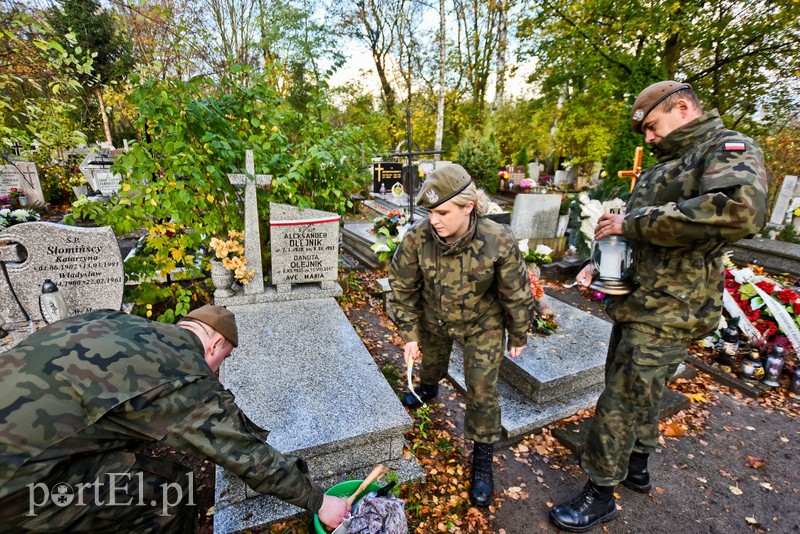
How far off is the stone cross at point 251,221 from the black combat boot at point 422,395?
7.43 feet

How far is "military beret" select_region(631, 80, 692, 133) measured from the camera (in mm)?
1888

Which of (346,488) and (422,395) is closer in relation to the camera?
(346,488)

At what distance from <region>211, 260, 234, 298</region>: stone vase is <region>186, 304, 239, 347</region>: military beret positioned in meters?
2.75

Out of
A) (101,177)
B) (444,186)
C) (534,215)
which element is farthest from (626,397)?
(101,177)

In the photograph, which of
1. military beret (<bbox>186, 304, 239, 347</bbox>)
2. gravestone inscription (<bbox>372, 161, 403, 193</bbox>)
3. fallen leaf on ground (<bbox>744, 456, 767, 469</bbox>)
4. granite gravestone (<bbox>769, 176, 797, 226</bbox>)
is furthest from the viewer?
gravestone inscription (<bbox>372, 161, 403, 193</bbox>)

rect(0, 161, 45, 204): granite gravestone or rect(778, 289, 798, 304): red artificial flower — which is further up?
rect(0, 161, 45, 204): granite gravestone

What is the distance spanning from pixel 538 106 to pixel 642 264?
11467mm

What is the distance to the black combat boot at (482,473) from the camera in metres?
2.33

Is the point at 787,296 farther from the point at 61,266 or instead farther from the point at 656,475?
the point at 61,266

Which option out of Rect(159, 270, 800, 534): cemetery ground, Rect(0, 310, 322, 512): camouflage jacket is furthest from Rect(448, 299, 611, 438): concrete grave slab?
Rect(0, 310, 322, 512): camouflage jacket

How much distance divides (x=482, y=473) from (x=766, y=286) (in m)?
4.19

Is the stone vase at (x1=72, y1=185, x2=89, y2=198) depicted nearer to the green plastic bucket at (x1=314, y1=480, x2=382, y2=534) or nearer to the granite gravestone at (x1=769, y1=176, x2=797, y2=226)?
the green plastic bucket at (x1=314, y1=480, x2=382, y2=534)

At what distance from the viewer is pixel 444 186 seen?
1.95 metres

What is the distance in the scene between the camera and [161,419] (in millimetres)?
1212
